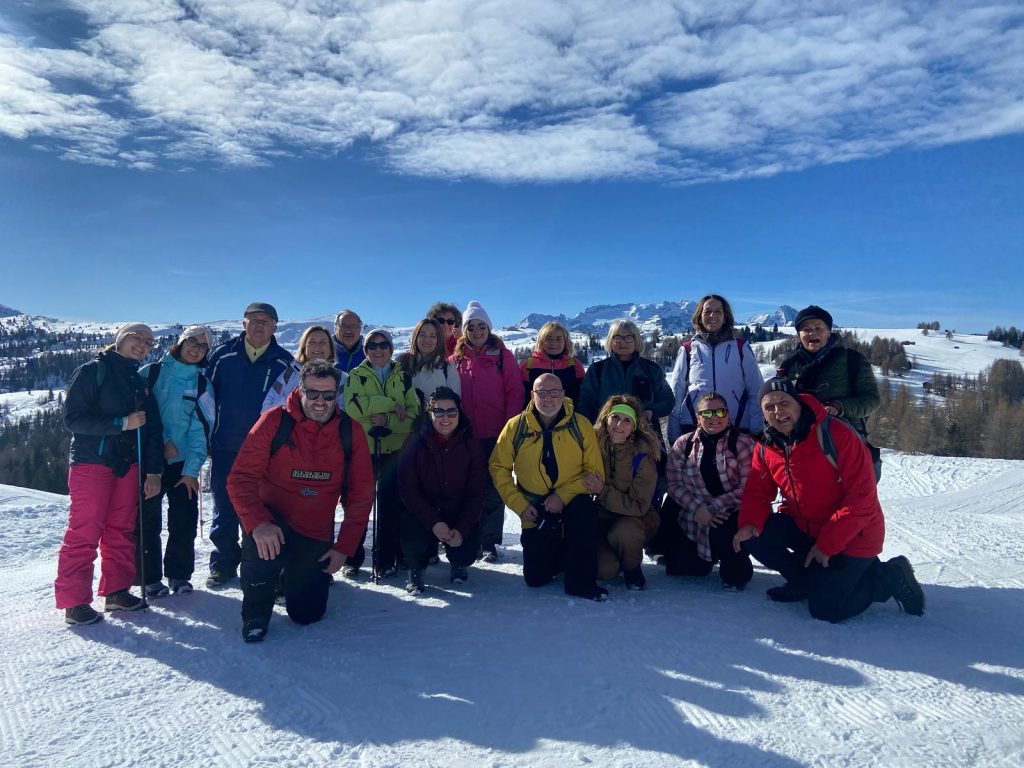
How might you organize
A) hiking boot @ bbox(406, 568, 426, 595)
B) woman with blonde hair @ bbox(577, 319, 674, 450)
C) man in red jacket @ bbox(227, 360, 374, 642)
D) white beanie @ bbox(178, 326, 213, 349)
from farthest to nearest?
woman with blonde hair @ bbox(577, 319, 674, 450), white beanie @ bbox(178, 326, 213, 349), hiking boot @ bbox(406, 568, 426, 595), man in red jacket @ bbox(227, 360, 374, 642)

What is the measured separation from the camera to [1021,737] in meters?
3.04

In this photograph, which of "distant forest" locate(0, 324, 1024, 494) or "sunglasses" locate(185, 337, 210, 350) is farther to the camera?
"distant forest" locate(0, 324, 1024, 494)

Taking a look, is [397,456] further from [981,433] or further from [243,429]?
[981,433]

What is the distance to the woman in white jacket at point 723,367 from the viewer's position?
19.3 feet

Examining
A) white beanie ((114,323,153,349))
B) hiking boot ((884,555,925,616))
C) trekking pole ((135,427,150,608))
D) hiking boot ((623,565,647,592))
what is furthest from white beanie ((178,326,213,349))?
hiking boot ((884,555,925,616))

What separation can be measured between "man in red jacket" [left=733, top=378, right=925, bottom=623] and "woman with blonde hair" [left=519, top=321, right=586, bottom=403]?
2.21 meters

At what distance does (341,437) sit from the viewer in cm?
468

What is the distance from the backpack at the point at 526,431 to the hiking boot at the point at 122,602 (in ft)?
11.3

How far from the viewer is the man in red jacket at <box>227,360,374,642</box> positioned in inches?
173

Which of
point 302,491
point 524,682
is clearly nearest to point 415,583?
point 302,491

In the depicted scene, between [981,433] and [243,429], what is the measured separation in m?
81.1

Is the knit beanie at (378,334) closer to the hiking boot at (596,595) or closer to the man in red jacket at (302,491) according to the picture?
the man in red jacket at (302,491)

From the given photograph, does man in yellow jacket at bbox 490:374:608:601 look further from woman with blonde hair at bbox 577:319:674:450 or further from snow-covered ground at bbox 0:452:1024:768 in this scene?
woman with blonde hair at bbox 577:319:674:450

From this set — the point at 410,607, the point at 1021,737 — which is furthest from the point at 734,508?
the point at 410,607
